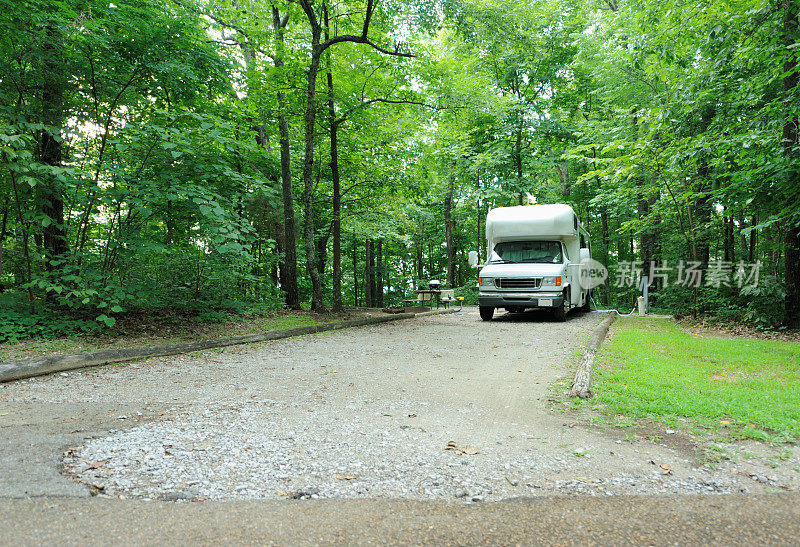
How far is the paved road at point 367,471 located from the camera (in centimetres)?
237

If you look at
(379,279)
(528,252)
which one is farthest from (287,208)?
(379,279)

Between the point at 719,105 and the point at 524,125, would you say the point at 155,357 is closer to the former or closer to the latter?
the point at 719,105

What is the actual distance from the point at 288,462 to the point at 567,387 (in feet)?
11.5

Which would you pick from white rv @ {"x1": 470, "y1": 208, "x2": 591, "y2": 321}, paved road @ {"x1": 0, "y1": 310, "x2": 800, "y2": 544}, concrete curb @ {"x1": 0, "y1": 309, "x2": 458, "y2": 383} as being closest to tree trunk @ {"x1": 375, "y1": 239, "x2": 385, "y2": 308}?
white rv @ {"x1": 470, "y1": 208, "x2": 591, "y2": 321}

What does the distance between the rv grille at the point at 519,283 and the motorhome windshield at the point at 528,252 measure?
3.17 ft

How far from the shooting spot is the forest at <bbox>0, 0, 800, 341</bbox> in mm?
7160

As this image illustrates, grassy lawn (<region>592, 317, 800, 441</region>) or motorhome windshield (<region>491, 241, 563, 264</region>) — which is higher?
motorhome windshield (<region>491, 241, 563, 264</region>)

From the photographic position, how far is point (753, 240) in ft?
70.1

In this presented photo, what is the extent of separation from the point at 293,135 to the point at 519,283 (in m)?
8.90

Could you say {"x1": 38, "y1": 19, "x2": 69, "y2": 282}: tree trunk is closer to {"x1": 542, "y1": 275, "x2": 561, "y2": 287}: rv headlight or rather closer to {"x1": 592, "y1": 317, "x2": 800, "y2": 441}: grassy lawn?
{"x1": 592, "y1": 317, "x2": 800, "y2": 441}: grassy lawn

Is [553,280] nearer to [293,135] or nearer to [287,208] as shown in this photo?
[287,208]

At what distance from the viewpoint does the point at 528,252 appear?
13.7m

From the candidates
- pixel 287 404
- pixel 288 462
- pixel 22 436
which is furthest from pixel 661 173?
pixel 22 436

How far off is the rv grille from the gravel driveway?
6.49m
